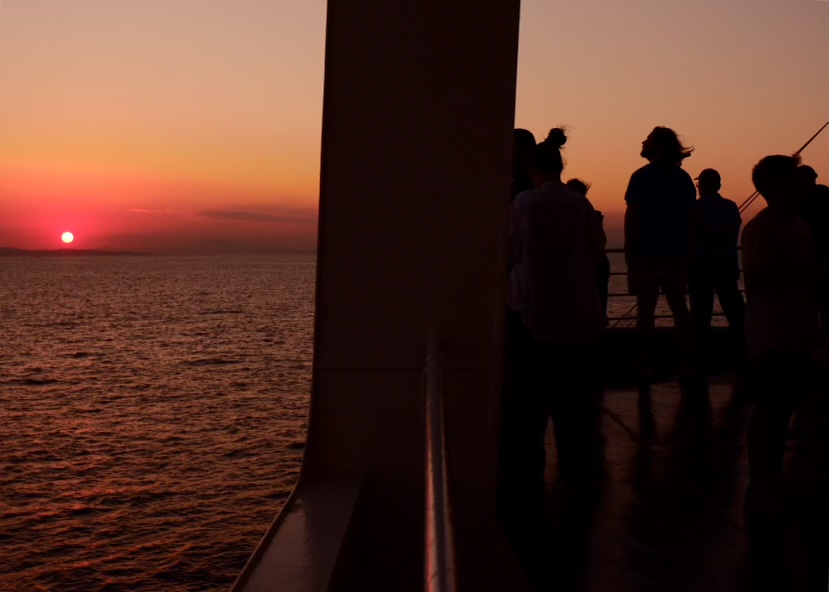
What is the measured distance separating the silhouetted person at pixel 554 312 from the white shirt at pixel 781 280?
1.84 ft

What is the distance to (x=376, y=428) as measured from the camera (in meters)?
2.65

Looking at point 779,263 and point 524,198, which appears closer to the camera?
point 779,263

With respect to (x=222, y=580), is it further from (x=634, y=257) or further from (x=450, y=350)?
(x=450, y=350)

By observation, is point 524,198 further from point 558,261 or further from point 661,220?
point 661,220

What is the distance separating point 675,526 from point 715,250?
3361mm

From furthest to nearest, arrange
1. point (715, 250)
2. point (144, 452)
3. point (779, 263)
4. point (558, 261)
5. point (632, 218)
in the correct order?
point (144, 452), point (715, 250), point (632, 218), point (558, 261), point (779, 263)

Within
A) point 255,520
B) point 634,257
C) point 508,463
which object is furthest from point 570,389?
point 255,520

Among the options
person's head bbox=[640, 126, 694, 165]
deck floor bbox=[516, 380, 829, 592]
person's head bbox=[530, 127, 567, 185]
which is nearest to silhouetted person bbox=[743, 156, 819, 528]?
deck floor bbox=[516, 380, 829, 592]

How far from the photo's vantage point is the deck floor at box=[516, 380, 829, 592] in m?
2.72

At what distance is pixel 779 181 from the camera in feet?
10.3

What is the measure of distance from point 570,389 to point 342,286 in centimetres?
131

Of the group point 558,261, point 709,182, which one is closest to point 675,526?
point 558,261

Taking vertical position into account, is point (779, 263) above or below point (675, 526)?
above

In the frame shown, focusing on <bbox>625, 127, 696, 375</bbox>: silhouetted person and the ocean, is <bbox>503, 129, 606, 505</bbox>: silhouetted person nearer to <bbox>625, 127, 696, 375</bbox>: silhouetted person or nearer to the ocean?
<bbox>625, 127, 696, 375</bbox>: silhouetted person
